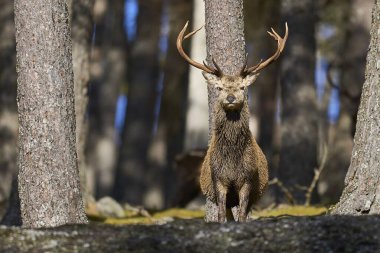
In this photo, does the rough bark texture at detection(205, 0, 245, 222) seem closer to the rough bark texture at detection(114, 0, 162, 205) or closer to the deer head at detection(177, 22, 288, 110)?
the deer head at detection(177, 22, 288, 110)

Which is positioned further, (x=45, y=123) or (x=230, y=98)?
(x=230, y=98)

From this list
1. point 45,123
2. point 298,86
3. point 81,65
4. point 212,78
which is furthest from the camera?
point 298,86

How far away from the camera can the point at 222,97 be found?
10992mm

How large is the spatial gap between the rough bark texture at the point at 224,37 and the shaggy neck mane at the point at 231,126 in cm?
78

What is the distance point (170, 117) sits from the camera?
29984 millimetres

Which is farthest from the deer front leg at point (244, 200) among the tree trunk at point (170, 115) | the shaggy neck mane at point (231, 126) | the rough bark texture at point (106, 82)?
the rough bark texture at point (106, 82)

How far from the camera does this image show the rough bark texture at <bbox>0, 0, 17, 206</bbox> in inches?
714

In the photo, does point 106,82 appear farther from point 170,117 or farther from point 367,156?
point 367,156

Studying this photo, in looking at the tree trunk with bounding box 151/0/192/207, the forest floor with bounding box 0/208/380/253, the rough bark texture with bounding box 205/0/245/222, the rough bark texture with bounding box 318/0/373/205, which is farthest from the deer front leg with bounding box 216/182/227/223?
the tree trunk with bounding box 151/0/192/207

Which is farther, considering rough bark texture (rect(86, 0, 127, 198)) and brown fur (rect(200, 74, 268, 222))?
rough bark texture (rect(86, 0, 127, 198))

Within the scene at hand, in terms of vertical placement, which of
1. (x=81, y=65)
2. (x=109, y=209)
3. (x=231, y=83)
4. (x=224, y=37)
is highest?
(x=224, y=37)

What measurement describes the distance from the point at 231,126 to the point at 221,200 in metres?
0.82

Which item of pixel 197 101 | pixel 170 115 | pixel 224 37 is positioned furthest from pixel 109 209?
pixel 170 115

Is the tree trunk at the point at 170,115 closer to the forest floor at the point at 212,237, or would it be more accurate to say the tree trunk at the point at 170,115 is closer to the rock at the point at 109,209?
the rock at the point at 109,209
